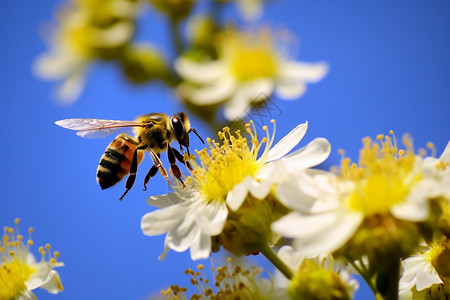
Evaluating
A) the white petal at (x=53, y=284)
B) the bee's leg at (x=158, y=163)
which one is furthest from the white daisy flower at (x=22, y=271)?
the bee's leg at (x=158, y=163)

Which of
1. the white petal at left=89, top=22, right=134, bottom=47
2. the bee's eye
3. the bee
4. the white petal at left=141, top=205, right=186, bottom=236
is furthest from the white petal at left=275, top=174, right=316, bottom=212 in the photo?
the white petal at left=89, top=22, right=134, bottom=47

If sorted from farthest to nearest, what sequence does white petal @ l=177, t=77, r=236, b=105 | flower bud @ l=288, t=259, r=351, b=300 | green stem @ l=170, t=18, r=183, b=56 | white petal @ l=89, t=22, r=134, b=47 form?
white petal @ l=89, t=22, r=134, b=47 → green stem @ l=170, t=18, r=183, b=56 → white petal @ l=177, t=77, r=236, b=105 → flower bud @ l=288, t=259, r=351, b=300

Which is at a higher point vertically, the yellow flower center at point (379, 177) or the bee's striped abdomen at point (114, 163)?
the bee's striped abdomen at point (114, 163)

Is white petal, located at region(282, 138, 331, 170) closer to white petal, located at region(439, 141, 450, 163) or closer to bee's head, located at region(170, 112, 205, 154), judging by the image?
white petal, located at region(439, 141, 450, 163)

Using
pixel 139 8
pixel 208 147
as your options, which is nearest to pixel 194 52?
pixel 139 8

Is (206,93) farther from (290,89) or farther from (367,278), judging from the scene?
(367,278)

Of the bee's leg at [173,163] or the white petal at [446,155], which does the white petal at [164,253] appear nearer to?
the bee's leg at [173,163]
